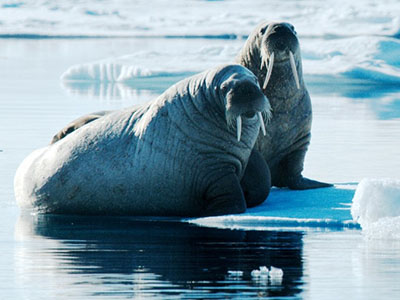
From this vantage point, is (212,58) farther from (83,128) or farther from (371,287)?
(371,287)

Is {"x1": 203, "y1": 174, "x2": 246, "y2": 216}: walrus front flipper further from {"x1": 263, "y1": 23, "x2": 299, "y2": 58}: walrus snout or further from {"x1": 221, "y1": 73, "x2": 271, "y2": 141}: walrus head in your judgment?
{"x1": 263, "y1": 23, "x2": 299, "y2": 58}: walrus snout

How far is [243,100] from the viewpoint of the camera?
358 inches

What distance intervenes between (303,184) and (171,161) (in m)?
1.59

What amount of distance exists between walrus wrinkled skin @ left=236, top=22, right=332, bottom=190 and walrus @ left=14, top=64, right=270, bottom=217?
1033 mm

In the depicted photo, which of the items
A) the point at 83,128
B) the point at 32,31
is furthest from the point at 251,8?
the point at 83,128

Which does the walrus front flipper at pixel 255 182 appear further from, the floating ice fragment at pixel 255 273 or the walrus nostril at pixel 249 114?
the floating ice fragment at pixel 255 273

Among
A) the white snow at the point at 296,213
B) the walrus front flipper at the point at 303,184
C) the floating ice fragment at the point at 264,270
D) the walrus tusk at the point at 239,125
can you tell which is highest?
the walrus tusk at the point at 239,125

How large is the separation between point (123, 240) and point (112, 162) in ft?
4.55

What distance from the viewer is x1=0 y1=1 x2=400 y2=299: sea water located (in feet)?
22.1

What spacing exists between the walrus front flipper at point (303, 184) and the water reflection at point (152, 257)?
5.94 ft

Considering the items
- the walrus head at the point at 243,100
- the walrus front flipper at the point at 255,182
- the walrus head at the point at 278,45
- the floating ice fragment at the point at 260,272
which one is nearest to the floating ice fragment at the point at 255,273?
the floating ice fragment at the point at 260,272

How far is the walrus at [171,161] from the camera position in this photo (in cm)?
948

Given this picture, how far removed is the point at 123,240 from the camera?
27.3ft

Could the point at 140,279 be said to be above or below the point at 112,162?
below
